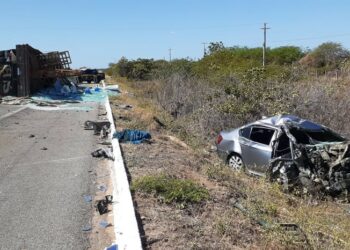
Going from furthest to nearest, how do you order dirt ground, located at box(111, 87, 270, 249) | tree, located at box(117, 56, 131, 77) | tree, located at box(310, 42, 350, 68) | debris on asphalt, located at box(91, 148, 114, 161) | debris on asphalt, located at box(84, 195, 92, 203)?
tree, located at box(117, 56, 131, 77), tree, located at box(310, 42, 350, 68), debris on asphalt, located at box(91, 148, 114, 161), debris on asphalt, located at box(84, 195, 92, 203), dirt ground, located at box(111, 87, 270, 249)

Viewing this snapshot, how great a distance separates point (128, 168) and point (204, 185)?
1658 mm

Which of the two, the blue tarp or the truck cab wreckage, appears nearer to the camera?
the blue tarp

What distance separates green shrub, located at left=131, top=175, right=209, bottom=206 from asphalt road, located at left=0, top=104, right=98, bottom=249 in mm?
897

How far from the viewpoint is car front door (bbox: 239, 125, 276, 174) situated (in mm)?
10906

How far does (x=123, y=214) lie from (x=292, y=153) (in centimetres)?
438

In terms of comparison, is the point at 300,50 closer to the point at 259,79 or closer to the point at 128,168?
the point at 259,79

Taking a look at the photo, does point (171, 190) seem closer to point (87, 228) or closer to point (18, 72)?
point (87, 228)

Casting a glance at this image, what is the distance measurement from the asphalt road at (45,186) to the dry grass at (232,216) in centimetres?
89

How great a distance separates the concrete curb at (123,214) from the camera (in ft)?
17.7

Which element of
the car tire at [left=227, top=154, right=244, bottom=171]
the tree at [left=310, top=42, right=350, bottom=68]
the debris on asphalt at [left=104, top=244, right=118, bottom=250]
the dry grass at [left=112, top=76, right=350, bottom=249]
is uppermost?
the tree at [left=310, top=42, right=350, bottom=68]

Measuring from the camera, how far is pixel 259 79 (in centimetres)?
1953

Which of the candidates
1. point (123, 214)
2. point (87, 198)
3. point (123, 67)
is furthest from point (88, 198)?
point (123, 67)

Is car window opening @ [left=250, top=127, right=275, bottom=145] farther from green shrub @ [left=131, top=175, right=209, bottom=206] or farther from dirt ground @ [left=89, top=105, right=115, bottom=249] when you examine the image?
green shrub @ [left=131, top=175, right=209, bottom=206]

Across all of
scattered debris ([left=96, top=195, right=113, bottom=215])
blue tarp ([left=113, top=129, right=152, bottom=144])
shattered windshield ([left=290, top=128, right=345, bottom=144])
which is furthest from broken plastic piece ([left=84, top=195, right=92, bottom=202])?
blue tarp ([left=113, top=129, right=152, bottom=144])
